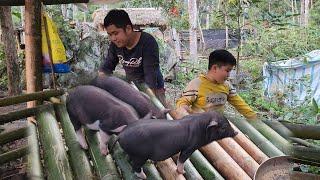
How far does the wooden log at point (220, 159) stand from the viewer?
1.04 metres

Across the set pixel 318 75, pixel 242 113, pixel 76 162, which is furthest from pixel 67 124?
pixel 318 75

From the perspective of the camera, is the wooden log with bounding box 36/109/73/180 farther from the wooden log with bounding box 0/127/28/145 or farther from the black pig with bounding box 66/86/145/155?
the wooden log with bounding box 0/127/28/145

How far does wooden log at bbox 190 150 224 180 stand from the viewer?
1.04 meters

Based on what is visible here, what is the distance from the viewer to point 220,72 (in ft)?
3.95

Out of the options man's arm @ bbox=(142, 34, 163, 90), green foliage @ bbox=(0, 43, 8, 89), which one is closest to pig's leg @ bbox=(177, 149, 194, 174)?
man's arm @ bbox=(142, 34, 163, 90)

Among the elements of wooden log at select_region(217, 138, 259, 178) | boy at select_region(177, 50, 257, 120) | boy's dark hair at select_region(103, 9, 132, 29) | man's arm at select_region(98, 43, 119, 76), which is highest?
boy's dark hair at select_region(103, 9, 132, 29)

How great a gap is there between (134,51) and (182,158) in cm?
39

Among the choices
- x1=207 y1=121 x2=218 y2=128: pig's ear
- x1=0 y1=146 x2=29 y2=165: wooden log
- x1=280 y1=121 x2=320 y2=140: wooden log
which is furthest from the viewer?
x1=0 y1=146 x2=29 y2=165: wooden log

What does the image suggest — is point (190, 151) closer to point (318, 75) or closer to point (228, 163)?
point (228, 163)

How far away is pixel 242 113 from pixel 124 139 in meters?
0.46

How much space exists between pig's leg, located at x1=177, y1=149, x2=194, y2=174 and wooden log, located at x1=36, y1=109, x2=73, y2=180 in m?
0.30

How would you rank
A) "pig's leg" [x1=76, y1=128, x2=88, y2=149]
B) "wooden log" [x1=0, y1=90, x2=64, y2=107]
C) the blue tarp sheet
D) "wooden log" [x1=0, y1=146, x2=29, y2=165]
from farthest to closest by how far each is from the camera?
the blue tarp sheet → "wooden log" [x1=0, y1=146, x2=29, y2=165] → "wooden log" [x1=0, y1=90, x2=64, y2=107] → "pig's leg" [x1=76, y1=128, x2=88, y2=149]

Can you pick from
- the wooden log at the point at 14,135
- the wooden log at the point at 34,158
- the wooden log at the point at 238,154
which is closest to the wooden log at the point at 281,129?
the wooden log at the point at 238,154

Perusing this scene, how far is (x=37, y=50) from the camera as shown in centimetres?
185
